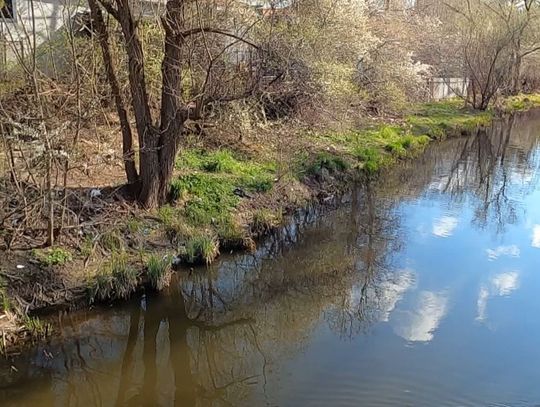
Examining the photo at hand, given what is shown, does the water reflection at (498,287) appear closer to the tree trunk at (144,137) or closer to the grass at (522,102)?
the tree trunk at (144,137)

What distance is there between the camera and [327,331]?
A: 6.98m

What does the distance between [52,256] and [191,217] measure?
2.49 meters

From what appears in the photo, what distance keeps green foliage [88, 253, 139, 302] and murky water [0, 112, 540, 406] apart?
0.20m

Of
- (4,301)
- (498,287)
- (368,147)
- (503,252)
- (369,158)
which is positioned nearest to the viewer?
(4,301)

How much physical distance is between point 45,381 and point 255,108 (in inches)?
359

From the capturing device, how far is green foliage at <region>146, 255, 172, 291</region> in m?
7.62

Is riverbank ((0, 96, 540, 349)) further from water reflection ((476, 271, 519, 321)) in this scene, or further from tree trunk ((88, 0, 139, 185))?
water reflection ((476, 271, 519, 321))

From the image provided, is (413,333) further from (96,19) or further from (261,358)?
(96,19)

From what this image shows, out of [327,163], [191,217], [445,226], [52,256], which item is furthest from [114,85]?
[445,226]

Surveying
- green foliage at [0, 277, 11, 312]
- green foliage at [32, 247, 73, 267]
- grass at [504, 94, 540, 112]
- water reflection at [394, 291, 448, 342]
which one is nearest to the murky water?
water reflection at [394, 291, 448, 342]

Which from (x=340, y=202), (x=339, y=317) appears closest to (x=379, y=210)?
(x=340, y=202)

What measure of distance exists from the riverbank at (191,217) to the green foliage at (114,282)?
1 centimetres

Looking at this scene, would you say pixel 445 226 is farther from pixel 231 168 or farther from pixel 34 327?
pixel 34 327

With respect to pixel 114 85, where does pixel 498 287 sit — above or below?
below
